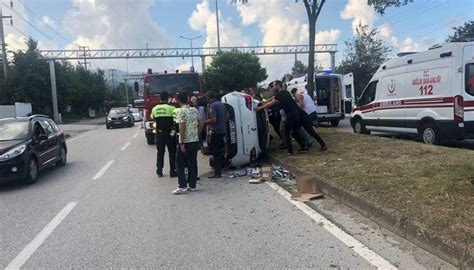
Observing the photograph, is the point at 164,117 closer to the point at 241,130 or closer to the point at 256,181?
the point at 241,130

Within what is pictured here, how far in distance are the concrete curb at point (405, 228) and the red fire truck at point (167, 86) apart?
384 inches

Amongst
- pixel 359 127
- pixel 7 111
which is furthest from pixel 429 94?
pixel 7 111

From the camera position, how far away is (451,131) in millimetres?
11508

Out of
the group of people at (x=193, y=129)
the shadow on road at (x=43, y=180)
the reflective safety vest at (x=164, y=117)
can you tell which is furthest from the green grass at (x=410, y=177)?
the shadow on road at (x=43, y=180)

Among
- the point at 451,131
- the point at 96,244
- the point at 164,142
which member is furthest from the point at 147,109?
the point at 96,244

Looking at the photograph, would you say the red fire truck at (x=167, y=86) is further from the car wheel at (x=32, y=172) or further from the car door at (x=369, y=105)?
the car wheel at (x=32, y=172)

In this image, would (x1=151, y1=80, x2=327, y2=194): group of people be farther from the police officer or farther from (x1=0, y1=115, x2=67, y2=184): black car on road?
(x1=0, y1=115, x2=67, y2=184): black car on road

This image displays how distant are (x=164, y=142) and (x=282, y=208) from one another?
402 centimetres

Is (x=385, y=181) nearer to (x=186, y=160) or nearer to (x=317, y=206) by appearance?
(x=317, y=206)

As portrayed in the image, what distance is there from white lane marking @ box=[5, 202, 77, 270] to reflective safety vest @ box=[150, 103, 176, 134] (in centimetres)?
303

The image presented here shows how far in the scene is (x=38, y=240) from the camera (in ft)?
18.3

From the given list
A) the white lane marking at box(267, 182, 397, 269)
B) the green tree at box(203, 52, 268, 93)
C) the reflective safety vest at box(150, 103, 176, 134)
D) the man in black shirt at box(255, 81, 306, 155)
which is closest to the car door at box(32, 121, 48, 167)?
the reflective safety vest at box(150, 103, 176, 134)

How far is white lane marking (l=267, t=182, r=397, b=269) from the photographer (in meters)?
4.49

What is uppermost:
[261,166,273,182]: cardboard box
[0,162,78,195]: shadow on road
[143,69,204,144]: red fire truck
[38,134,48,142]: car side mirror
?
[143,69,204,144]: red fire truck
